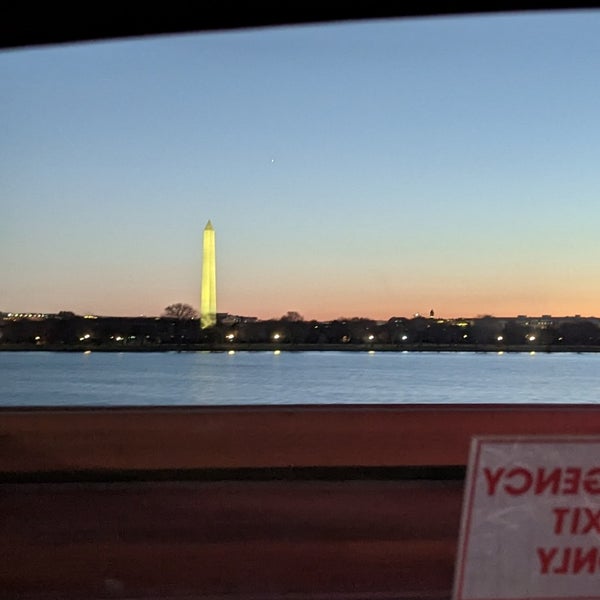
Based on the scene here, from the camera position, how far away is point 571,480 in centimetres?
319

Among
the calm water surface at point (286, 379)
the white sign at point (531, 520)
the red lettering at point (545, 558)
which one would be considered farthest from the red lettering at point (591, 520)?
the calm water surface at point (286, 379)

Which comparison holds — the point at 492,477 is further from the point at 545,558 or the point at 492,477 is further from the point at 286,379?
the point at 286,379

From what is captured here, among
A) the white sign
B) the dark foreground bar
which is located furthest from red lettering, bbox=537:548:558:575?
the dark foreground bar

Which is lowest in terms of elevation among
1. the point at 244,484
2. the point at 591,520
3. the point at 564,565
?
the point at 244,484

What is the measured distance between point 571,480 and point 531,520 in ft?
0.56

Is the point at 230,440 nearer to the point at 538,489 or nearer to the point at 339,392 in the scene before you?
the point at 538,489

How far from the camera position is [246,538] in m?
7.69

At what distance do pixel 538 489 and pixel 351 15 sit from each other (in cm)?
437

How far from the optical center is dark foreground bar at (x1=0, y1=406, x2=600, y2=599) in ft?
24.0

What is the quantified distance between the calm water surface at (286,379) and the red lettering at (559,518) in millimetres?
9835

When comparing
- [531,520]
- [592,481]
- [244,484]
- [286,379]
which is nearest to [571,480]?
[592,481]

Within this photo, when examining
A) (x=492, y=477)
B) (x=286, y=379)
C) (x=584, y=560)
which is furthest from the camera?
(x=286, y=379)

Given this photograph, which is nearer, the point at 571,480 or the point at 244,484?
the point at 571,480

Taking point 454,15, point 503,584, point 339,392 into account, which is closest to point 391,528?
point 454,15
